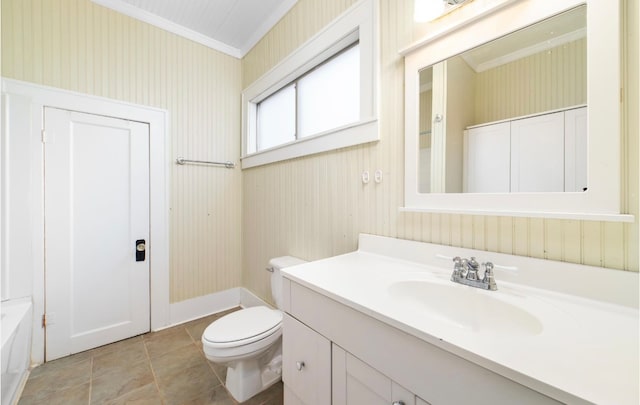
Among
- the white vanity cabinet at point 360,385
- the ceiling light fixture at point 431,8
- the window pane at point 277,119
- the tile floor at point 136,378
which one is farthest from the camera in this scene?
the window pane at point 277,119

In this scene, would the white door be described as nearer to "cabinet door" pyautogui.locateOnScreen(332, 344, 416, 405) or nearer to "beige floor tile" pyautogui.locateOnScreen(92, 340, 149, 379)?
"beige floor tile" pyautogui.locateOnScreen(92, 340, 149, 379)

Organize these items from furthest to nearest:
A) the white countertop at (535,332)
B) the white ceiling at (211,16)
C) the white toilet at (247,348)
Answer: the white ceiling at (211,16)
the white toilet at (247,348)
the white countertop at (535,332)

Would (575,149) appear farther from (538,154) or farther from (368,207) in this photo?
(368,207)

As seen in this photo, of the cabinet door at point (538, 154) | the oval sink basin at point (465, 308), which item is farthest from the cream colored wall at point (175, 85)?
the cabinet door at point (538, 154)

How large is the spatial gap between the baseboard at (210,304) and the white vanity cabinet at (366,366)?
1.41m

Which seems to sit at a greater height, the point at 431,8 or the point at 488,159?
the point at 431,8

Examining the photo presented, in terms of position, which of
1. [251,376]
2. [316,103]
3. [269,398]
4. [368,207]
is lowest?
[269,398]

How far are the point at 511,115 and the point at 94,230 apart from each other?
274 centimetres

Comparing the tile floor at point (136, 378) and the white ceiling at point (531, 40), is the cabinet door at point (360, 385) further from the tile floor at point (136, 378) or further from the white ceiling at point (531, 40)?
the white ceiling at point (531, 40)

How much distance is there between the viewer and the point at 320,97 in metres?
1.91

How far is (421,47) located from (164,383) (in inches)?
94.6

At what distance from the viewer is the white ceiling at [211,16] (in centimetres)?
201

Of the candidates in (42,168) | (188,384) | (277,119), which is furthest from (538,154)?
(42,168)

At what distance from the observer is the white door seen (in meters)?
1.79
